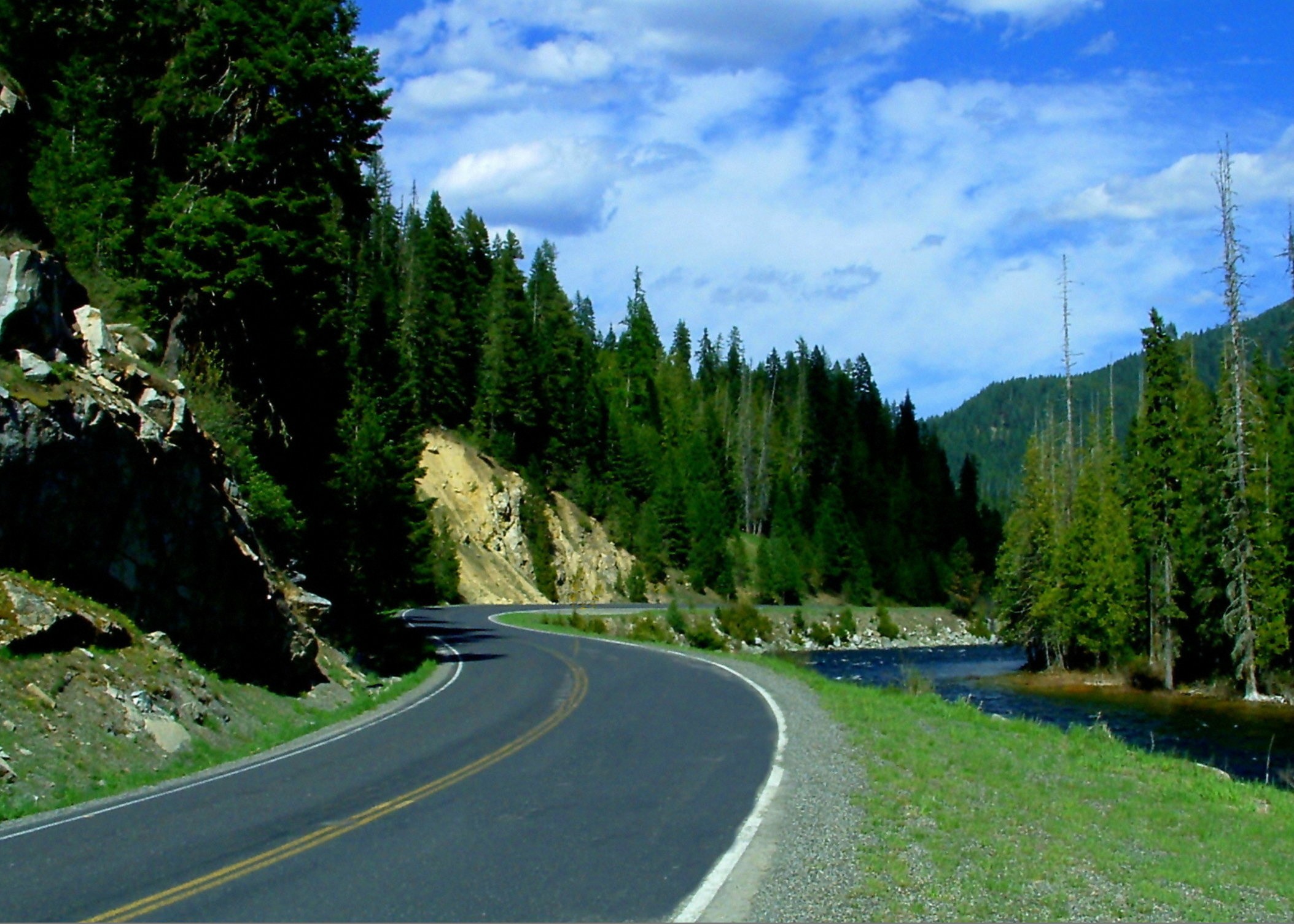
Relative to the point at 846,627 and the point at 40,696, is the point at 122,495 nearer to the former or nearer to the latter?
the point at 40,696

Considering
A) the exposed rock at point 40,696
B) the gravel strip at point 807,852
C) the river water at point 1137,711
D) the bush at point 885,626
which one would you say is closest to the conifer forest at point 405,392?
the river water at point 1137,711

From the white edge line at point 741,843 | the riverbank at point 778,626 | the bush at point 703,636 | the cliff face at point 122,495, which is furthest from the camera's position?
the riverbank at point 778,626

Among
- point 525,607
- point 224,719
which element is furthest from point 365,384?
point 224,719

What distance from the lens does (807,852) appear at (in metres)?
9.16

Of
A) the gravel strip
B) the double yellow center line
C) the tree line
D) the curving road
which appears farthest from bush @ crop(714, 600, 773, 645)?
the gravel strip

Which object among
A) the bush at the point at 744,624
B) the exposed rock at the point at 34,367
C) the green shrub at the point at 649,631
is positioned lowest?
the bush at the point at 744,624

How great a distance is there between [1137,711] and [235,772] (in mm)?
33951

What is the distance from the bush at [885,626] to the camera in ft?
247

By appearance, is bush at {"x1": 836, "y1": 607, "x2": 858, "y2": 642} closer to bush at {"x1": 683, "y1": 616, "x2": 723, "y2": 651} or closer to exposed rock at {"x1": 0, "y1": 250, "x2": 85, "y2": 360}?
bush at {"x1": 683, "y1": 616, "x2": 723, "y2": 651}

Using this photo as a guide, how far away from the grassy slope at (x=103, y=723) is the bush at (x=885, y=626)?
60378 millimetres

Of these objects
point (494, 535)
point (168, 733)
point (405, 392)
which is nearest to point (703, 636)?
point (405, 392)

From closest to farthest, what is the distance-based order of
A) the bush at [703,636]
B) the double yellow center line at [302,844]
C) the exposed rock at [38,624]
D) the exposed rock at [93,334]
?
the double yellow center line at [302,844]
the exposed rock at [38,624]
the exposed rock at [93,334]
the bush at [703,636]

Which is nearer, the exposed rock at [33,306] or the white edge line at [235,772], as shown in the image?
the white edge line at [235,772]

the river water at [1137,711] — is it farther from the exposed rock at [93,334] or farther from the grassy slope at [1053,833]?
the exposed rock at [93,334]
